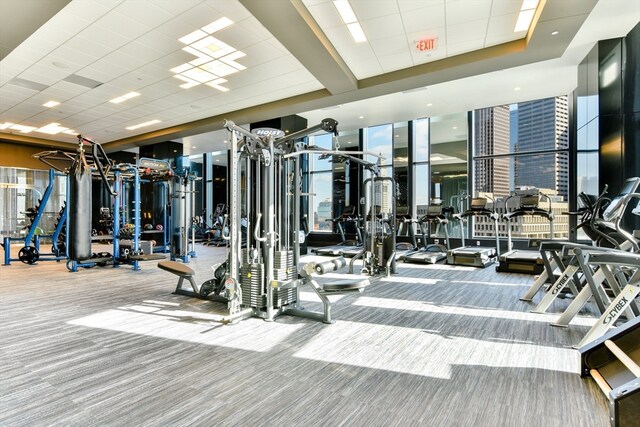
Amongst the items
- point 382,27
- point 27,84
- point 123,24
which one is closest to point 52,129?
point 27,84

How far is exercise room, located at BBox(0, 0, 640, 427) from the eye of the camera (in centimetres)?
213

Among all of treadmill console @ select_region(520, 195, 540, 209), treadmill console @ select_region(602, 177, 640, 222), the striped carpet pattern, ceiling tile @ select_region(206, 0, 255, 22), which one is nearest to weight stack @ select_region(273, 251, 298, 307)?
the striped carpet pattern

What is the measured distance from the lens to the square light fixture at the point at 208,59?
5.49 metres

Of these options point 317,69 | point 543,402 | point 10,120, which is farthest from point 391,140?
point 10,120

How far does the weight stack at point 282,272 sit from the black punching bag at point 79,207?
4.06m

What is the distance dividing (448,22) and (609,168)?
387 cm

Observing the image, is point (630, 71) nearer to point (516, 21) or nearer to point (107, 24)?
point (516, 21)

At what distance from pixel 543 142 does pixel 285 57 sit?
717 centimetres

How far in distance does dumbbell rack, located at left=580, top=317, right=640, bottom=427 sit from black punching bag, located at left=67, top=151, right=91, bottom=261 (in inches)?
266

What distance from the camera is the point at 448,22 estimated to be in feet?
16.9

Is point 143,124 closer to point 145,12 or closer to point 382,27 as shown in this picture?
point 145,12

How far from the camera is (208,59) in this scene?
6.46 m

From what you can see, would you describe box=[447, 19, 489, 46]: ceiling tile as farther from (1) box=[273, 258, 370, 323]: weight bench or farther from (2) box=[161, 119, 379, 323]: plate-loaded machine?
(1) box=[273, 258, 370, 323]: weight bench

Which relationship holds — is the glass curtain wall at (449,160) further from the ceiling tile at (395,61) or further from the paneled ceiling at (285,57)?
the ceiling tile at (395,61)
